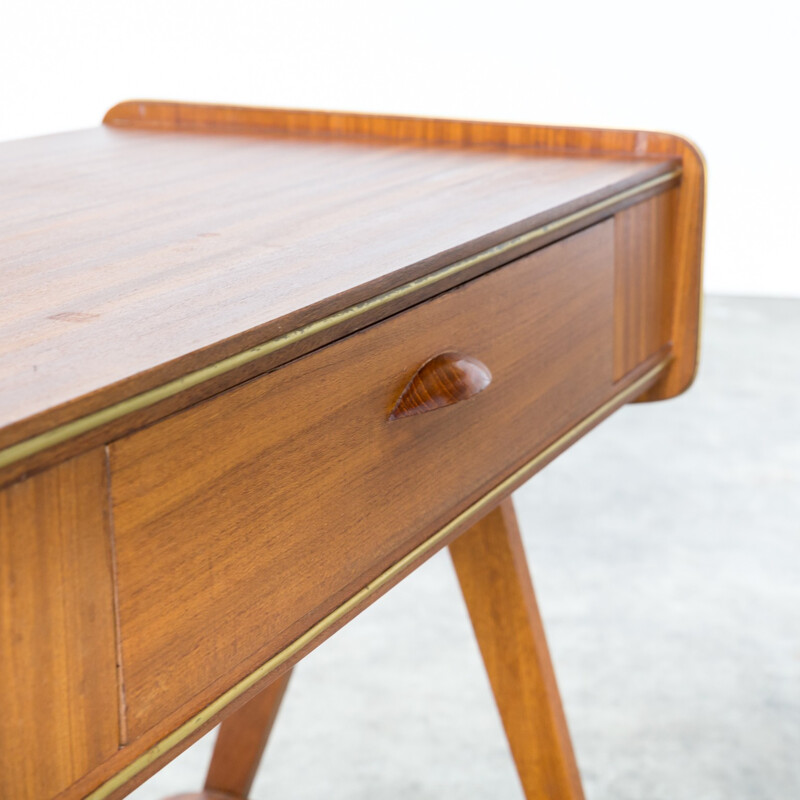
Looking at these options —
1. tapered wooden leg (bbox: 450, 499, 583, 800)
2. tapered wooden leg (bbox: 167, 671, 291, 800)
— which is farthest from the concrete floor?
tapered wooden leg (bbox: 450, 499, 583, 800)

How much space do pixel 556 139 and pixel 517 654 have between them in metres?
0.46

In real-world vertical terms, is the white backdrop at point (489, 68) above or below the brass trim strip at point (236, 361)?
below

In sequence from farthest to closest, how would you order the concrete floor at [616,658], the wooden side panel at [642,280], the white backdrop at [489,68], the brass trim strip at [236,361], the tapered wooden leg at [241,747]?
1. the white backdrop at [489,68]
2. the concrete floor at [616,658]
3. the tapered wooden leg at [241,747]
4. the wooden side panel at [642,280]
5. the brass trim strip at [236,361]

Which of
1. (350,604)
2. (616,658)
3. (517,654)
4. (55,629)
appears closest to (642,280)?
(517,654)

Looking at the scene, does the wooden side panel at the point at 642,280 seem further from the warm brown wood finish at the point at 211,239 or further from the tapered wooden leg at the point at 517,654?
the tapered wooden leg at the point at 517,654

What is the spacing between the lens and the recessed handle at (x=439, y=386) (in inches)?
26.0

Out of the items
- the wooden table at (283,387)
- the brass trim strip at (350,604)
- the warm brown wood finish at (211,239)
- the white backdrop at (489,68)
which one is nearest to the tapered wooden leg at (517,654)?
the wooden table at (283,387)

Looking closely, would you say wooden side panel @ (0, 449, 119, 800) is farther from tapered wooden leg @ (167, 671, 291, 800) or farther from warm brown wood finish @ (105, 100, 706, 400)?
tapered wooden leg @ (167, 671, 291, 800)

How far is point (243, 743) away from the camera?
139cm

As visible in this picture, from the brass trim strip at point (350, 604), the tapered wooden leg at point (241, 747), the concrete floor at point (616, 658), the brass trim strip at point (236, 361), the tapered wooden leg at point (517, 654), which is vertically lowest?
the concrete floor at point (616, 658)

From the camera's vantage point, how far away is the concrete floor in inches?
67.8

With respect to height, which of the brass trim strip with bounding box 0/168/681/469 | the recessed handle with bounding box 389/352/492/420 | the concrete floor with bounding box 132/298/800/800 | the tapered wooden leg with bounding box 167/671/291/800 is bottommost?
the concrete floor with bounding box 132/298/800/800

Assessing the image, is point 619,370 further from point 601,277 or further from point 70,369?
point 70,369

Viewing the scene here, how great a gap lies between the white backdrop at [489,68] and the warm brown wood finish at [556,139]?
3066mm
